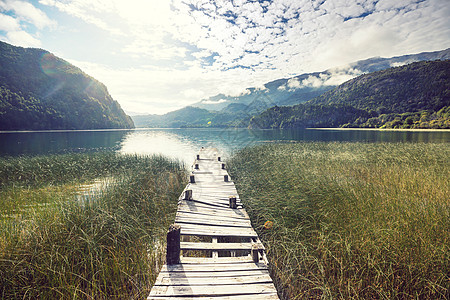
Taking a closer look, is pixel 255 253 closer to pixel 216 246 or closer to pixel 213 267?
pixel 213 267

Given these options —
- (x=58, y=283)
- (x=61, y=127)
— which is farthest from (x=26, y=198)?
(x=61, y=127)

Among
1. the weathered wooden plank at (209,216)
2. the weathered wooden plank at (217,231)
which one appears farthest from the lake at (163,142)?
the weathered wooden plank at (217,231)

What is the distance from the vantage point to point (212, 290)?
3.25 meters

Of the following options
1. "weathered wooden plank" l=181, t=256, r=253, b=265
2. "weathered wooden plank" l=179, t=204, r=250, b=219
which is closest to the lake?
"weathered wooden plank" l=179, t=204, r=250, b=219

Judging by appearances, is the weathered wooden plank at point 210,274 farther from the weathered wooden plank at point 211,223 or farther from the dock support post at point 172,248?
the weathered wooden plank at point 211,223

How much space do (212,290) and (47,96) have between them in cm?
18160

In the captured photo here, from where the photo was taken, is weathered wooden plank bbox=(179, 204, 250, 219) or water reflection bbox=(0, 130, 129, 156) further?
water reflection bbox=(0, 130, 129, 156)

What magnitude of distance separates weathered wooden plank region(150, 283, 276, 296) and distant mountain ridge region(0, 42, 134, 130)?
13645 centimetres

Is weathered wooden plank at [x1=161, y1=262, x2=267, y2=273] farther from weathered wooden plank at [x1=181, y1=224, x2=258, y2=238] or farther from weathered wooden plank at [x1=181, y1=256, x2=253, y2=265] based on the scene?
weathered wooden plank at [x1=181, y1=224, x2=258, y2=238]

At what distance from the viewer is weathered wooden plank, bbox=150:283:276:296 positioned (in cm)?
318

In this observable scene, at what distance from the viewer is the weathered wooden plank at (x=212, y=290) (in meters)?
3.18

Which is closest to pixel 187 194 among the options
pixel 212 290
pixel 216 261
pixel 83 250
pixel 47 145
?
pixel 83 250

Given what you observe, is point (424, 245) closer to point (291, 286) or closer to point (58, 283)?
point (291, 286)

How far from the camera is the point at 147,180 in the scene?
39.9 ft
